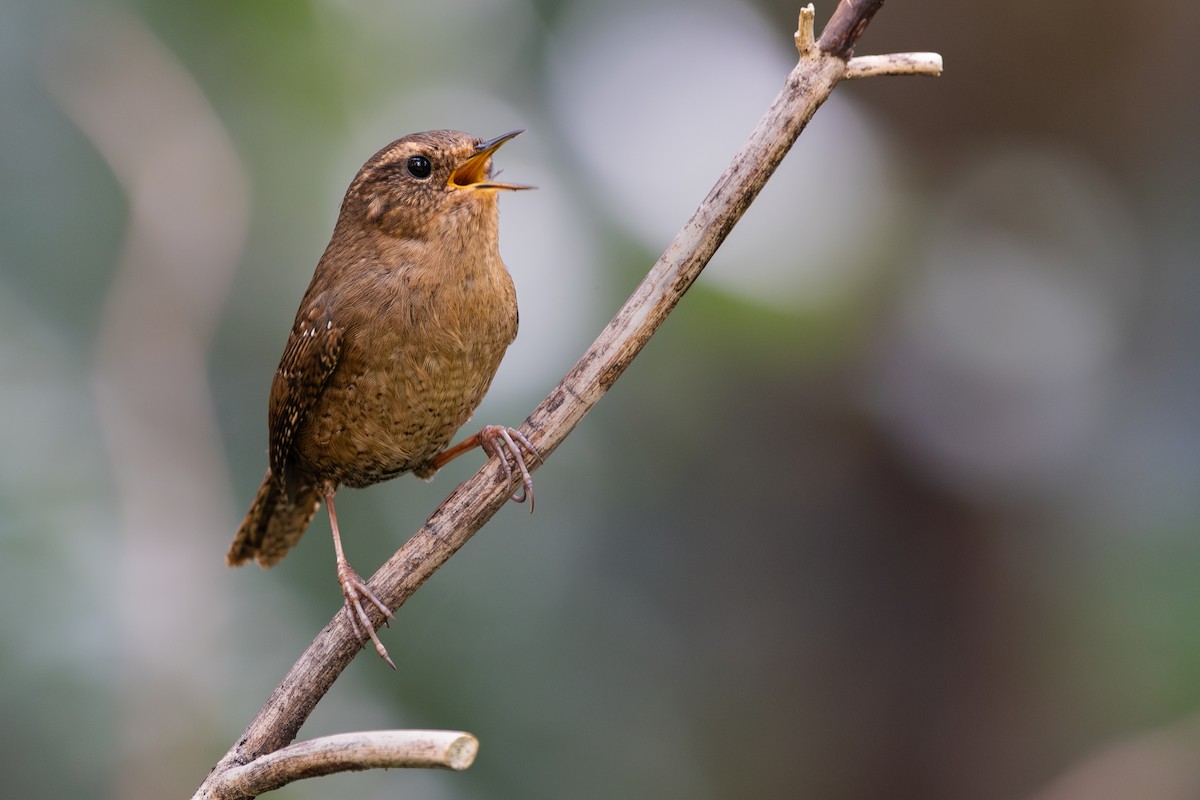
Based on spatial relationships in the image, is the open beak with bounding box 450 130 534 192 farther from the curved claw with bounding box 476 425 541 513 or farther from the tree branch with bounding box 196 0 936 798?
the tree branch with bounding box 196 0 936 798

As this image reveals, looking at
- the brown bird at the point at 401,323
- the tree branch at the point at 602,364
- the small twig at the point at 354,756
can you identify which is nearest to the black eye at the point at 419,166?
the brown bird at the point at 401,323

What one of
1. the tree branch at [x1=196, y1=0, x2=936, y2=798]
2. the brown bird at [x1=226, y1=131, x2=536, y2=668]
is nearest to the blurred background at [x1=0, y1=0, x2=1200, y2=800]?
the brown bird at [x1=226, y1=131, x2=536, y2=668]

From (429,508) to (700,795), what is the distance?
170 centimetres

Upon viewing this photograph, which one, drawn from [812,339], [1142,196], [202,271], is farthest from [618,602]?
[1142,196]

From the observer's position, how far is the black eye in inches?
123

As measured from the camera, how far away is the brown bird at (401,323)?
2.94 m

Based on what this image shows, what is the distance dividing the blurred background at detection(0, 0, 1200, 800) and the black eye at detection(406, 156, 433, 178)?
47.2 inches

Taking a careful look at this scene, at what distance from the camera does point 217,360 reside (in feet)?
15.3

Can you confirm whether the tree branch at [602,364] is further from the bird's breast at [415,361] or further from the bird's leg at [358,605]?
the bird's breast at [415,361]

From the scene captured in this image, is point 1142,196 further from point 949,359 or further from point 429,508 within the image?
point 429,508

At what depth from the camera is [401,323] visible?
293 cm

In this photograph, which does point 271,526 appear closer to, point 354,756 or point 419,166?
point 419,166

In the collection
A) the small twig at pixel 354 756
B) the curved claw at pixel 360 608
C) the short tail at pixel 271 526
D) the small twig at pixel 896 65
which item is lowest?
the small twig at pixel 354 756

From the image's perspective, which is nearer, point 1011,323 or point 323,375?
point 323,375
